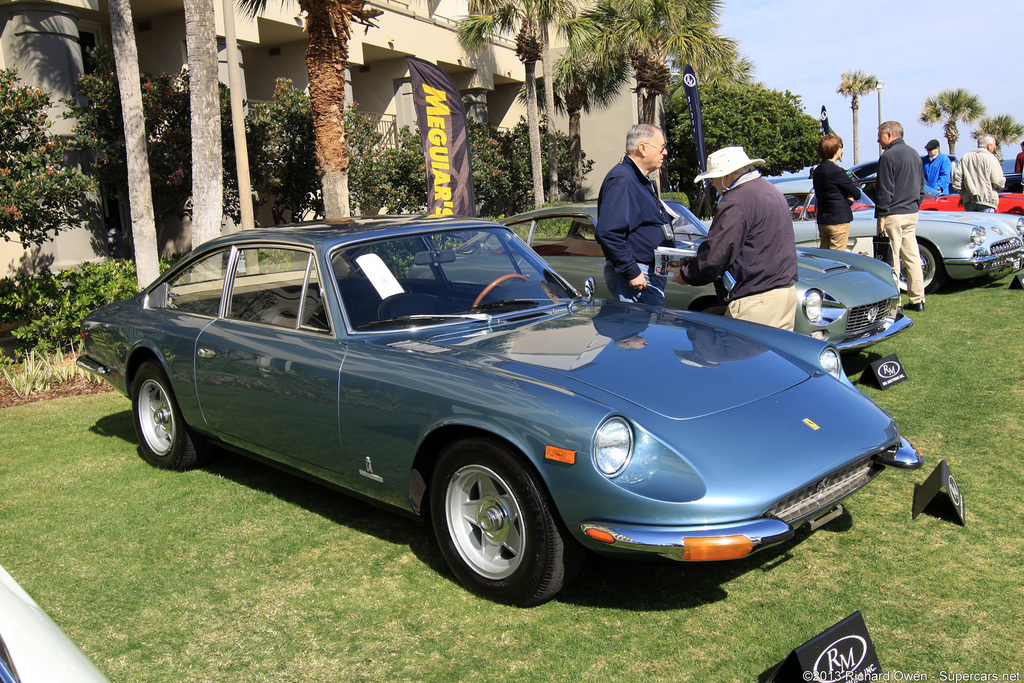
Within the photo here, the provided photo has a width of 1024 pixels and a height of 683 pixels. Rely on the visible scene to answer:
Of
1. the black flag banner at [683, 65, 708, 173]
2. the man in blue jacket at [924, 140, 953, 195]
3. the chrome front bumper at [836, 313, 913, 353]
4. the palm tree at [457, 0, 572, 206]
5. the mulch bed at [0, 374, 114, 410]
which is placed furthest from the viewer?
the palm tree at [457, 0, 572, 206]

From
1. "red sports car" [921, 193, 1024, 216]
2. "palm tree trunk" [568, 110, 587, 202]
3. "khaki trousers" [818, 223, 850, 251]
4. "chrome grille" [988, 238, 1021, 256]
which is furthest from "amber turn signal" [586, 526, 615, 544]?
"palm tree trunk" [568, 110, 587, 202]

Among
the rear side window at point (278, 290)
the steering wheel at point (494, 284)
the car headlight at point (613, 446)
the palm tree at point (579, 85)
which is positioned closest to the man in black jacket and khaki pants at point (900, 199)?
the steering wheel at point (494, 284)

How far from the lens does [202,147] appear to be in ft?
33.3

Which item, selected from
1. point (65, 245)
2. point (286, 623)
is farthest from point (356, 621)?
point (65, 245)

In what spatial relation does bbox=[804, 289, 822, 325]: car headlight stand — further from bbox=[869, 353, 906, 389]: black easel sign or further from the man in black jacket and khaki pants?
the man in black jacket and khaki pants

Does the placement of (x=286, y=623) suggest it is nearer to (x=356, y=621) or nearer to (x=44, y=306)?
(x=356, y=621)

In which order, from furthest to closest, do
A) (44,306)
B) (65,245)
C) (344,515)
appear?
(65,245) < (44,306) < (344,515)

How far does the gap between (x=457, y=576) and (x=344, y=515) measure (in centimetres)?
116

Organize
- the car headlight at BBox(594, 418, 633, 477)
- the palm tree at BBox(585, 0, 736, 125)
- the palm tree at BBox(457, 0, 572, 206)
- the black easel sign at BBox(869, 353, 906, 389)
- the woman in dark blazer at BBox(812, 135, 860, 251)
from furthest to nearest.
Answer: the palm tree at BBox(585, 0, 736, 125) < the palm tree at BBox(457, 0, 572, 206) < the woman in dark blazer at BBox(812, 135, 860, 251) < the black easel sign at BBox(869, 353, 906, 389) < the car headlight at BBox(594, 418, 633, 477)

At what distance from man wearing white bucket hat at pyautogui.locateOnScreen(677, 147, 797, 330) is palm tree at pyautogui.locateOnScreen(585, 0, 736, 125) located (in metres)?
18.3

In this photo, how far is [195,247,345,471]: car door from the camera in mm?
3875

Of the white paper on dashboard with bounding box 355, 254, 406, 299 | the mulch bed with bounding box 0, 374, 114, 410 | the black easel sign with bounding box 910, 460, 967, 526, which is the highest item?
the white paper on dashboard with bounding box 355, 254, 406, 299

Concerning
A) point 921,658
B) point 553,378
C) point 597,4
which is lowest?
point 921,658

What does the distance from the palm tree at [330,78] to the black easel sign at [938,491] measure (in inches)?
387
